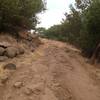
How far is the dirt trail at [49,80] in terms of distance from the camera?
9756 millimetres

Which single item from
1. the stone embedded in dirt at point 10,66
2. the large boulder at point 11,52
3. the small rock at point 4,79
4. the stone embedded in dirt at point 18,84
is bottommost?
the stone embedded in dirt at point 18,84

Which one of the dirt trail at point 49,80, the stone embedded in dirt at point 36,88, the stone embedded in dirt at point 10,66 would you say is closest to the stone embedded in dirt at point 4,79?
the dirt trail at point 49,80

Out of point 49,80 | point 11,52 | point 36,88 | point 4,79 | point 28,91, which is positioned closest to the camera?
point 28,91

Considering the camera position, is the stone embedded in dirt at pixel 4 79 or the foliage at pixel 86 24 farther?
the foliage at pixel 86 24

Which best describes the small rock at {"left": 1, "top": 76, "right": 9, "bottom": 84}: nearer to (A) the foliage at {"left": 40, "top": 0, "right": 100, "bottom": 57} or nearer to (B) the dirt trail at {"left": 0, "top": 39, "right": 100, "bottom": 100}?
(B) the dirt trail at {"left": 0, "top": 39, "right": 100, "bottom": 100}

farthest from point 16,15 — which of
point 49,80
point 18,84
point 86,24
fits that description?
point 18,84

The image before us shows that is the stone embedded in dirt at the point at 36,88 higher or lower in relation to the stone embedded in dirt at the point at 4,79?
lower

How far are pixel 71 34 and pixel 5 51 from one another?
885 centimetres

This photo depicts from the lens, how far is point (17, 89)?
10.0 m

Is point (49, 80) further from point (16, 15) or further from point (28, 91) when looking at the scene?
point (16, 15)

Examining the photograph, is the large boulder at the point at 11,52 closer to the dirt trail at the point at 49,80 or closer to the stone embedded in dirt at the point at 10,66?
the dirt trail at the point at 49,80

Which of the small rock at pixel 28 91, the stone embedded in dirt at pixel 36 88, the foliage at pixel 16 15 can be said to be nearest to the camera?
the small rock at pixel 28 91

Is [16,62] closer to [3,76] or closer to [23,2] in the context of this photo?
[3,76]

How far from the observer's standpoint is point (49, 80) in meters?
10.9
